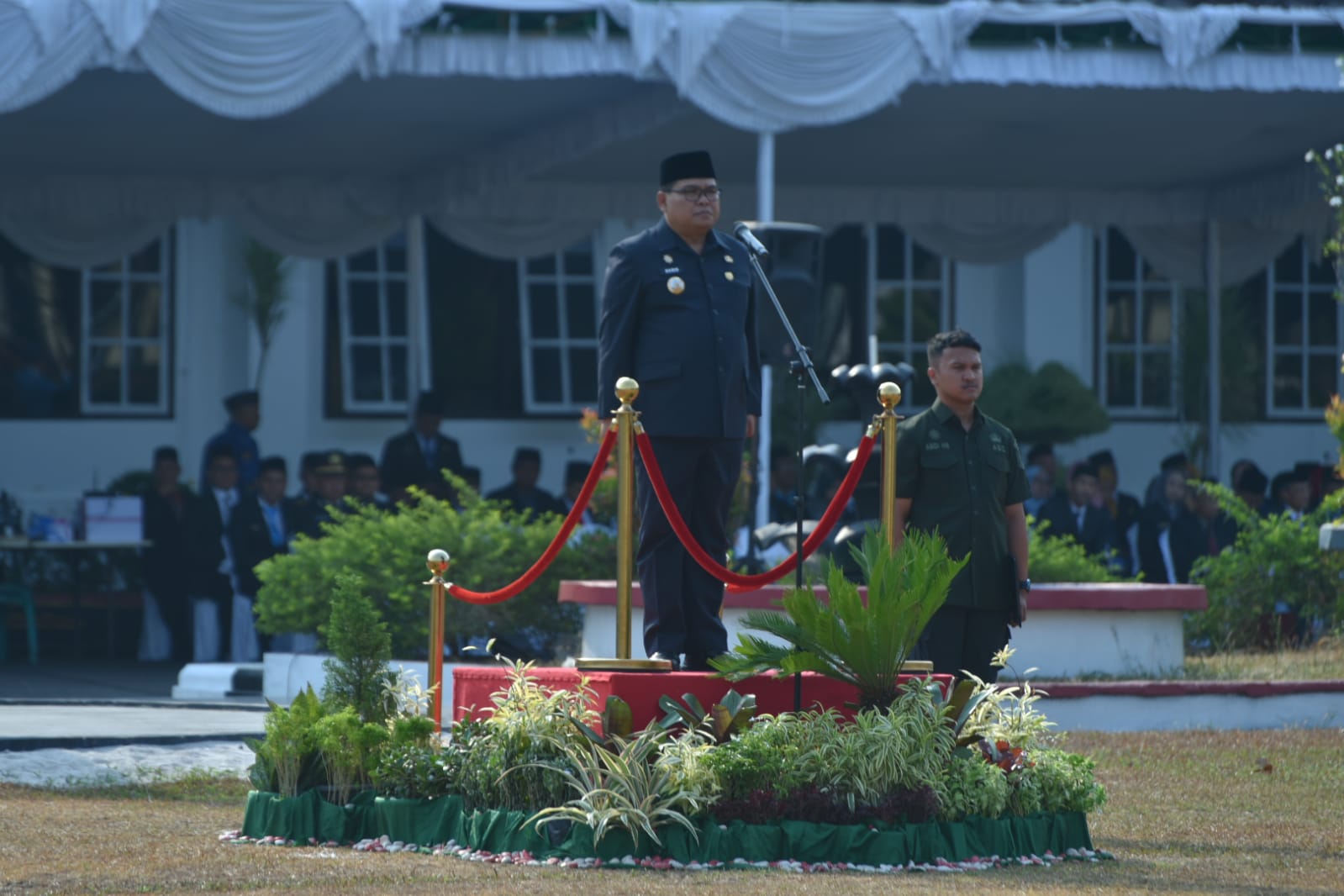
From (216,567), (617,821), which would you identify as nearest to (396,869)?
(617,821)

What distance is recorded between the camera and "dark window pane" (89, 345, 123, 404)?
19344 mm

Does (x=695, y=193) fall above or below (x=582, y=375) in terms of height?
above

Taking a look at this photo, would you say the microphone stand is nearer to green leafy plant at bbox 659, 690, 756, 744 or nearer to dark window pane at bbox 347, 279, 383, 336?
green leafy plant at bbox 659, 690, 756, 744

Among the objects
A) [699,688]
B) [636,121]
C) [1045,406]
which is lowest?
[699,688]

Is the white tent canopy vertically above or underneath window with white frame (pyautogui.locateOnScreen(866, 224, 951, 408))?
above

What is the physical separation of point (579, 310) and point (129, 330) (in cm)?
429

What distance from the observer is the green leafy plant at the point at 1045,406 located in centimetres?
1852

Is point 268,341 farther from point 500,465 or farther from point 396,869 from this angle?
point 396,869

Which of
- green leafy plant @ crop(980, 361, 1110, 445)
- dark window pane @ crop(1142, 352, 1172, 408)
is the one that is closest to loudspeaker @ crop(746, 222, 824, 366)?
green leafy plant @ crop(980, 361, 1110, 445)

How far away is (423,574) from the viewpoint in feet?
39.0

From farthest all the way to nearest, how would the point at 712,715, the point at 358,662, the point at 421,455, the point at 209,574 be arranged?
1. the point at 421,455
2. the point at 209,574
3. the point at 358,662
4. the point at 712,715

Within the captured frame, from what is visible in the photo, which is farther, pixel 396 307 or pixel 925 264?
pixel 925 264

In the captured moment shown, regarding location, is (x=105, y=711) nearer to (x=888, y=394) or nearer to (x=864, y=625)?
(x=888, y=394)

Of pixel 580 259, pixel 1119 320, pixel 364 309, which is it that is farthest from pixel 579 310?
pixel 1119 320
